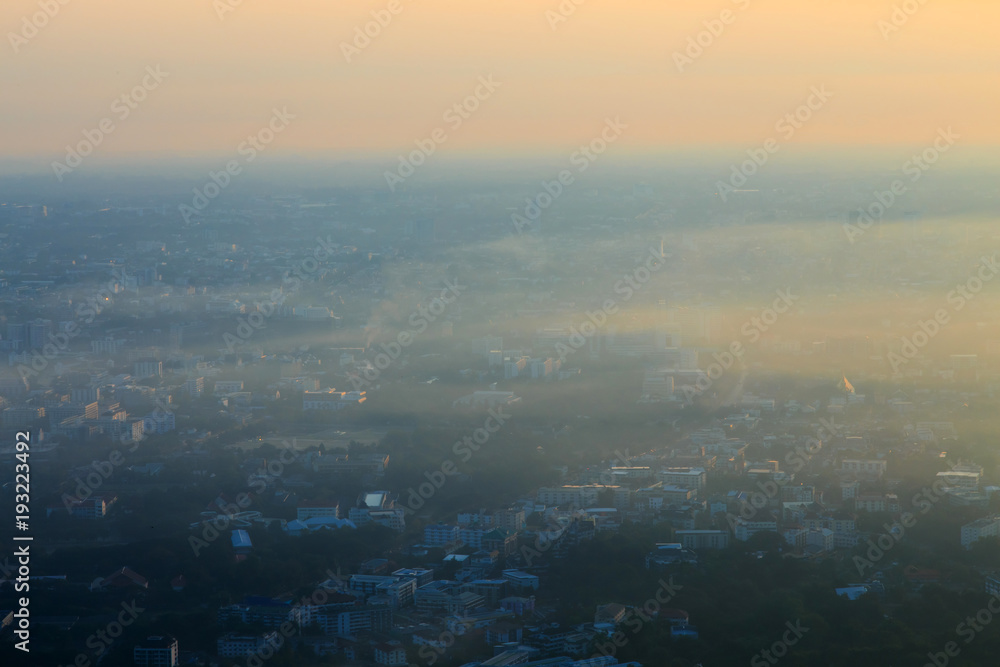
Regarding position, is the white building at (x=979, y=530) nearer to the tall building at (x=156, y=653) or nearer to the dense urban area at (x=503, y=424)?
the dense urban area at (x=503, y=424)

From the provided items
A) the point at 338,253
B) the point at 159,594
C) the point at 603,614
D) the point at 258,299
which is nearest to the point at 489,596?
the point at 603,614

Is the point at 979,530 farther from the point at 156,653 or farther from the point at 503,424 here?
the point at 156,653

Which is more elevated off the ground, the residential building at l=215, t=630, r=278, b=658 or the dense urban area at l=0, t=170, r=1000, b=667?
the dense urban area at l=0, t=170, r=1000, b=667

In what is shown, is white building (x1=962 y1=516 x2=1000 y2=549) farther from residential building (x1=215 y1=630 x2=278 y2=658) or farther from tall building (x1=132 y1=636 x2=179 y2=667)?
tall building (x1=132 y1=636 x2=179 y2=667)

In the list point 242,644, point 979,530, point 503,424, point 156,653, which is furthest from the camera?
point 503,424

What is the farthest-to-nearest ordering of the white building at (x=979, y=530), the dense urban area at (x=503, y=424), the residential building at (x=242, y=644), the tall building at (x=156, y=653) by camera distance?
the white building at (x=979, y=530) → the dense urban area at (x=503, y=424) → the residential building at (x=242, y=644) → the tall building at (x=156, y=653)

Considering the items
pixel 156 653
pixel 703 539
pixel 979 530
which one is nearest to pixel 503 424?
pixel 703 539

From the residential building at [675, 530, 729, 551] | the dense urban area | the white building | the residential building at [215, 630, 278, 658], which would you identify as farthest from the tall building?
the white building

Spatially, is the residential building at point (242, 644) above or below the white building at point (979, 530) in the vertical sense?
below

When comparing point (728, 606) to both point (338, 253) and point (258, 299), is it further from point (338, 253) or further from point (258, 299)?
point (338, 253)

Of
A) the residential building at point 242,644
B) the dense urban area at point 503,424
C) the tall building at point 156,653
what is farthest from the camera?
the dense urban area at point 503,424

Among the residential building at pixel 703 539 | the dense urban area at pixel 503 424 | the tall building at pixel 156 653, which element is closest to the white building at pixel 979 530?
the dense urban area at pixel 503 424

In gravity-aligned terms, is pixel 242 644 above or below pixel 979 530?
below
